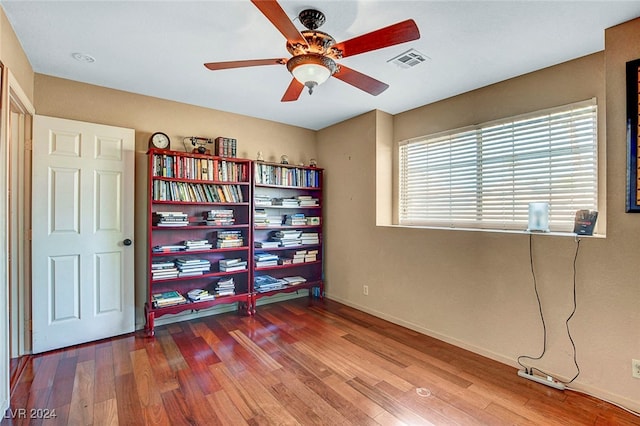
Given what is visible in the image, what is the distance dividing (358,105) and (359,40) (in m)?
1.93

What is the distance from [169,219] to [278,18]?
7.82 ft

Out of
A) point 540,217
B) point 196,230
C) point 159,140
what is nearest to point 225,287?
point 196,230

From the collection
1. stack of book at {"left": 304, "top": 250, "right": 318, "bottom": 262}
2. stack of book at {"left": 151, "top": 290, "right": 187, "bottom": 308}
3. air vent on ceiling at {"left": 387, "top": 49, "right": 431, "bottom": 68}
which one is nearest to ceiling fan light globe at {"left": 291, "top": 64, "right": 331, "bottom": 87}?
air vent on ceiling at {"left": 387, "top": 49, "right": 431, "bottom": 68}

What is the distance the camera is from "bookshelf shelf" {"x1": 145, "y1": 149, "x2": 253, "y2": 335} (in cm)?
309

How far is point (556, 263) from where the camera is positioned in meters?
2.26

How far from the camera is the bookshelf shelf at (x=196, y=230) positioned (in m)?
3.09

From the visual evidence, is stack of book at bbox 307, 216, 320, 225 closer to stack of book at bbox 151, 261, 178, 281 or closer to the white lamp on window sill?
stack of book at bbox 151, 261, 178, 281

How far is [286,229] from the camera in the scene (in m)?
4.14

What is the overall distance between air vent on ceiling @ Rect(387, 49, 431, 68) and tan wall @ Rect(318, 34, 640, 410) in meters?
0.93

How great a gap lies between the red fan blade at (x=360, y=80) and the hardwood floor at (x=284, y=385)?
6.97 feet

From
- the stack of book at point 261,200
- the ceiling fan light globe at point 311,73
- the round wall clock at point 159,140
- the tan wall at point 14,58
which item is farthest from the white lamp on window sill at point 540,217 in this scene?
the tan wall at point 14,58

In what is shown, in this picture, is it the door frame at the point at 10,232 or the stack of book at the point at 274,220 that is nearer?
the door frame at the point at 10,232

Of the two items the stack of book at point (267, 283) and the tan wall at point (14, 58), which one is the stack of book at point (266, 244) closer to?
the stack of book at point (267, 283)

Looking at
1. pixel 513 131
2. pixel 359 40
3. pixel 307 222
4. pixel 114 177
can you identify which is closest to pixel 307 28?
pixel 359 40
